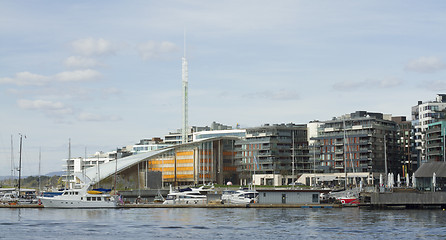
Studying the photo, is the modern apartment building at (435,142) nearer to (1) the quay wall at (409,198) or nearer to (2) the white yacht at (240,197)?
(2) the white yacht at (240,197)

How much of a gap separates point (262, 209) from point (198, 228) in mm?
42716

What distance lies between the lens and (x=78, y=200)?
5389 inches

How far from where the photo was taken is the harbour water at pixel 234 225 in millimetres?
81688

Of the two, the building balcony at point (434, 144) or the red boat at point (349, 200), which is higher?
the building balcony at point (434, 144)

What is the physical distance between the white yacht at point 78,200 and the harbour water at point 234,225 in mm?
17592

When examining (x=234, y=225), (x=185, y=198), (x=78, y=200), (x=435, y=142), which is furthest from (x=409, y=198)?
(x=435, y=142)

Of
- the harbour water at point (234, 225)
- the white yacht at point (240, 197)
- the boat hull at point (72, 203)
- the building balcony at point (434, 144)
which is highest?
the building balcony at point (434, 144)

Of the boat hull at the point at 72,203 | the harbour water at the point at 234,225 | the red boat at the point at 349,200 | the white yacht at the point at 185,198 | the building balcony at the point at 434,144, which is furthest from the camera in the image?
the building balcony at the point at 434,144

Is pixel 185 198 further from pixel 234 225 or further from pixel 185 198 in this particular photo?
pixel 234 225

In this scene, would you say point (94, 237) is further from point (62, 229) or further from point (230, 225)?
point (230, 225)

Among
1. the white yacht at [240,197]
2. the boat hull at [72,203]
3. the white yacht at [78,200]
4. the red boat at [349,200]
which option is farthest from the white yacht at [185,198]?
the red boat at [349,200]

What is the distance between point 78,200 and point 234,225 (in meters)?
52.3

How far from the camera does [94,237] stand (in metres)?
80.7

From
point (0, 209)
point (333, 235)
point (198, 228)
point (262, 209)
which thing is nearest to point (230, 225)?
point (198, 228)
